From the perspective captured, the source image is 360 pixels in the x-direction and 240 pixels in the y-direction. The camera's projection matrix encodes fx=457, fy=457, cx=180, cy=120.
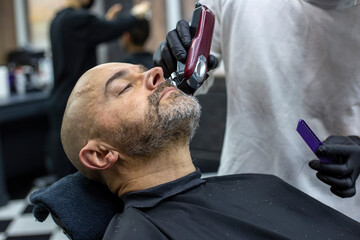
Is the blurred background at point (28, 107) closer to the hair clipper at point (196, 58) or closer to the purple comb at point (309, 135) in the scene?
the hair clipper at point (196, 58)

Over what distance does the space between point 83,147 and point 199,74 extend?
0.41 meters

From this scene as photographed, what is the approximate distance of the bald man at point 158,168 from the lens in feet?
4.25

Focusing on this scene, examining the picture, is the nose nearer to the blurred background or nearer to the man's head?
the man's head

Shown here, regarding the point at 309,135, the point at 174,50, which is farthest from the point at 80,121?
the point at 309,135

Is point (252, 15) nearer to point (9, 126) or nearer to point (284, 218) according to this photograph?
point (284, 218)

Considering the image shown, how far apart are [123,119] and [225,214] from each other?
0.40m

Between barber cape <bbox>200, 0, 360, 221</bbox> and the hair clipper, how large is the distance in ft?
0.67

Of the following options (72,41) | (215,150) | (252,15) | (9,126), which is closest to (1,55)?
(9,126)

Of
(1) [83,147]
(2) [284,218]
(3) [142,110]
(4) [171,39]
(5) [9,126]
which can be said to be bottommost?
(5) [9,126]

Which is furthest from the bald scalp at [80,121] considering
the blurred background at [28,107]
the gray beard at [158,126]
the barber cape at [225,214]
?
the blurred background at [28,107]

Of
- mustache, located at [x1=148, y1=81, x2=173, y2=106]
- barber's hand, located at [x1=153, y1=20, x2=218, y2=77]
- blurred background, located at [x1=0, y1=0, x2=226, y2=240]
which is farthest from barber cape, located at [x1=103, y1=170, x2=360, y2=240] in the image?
blurred background, located at [x1=0, y1=0, x2=226, y2=240]

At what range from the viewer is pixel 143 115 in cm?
133

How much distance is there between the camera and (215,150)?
2227mm

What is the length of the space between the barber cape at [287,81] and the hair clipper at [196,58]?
205 millimetres
